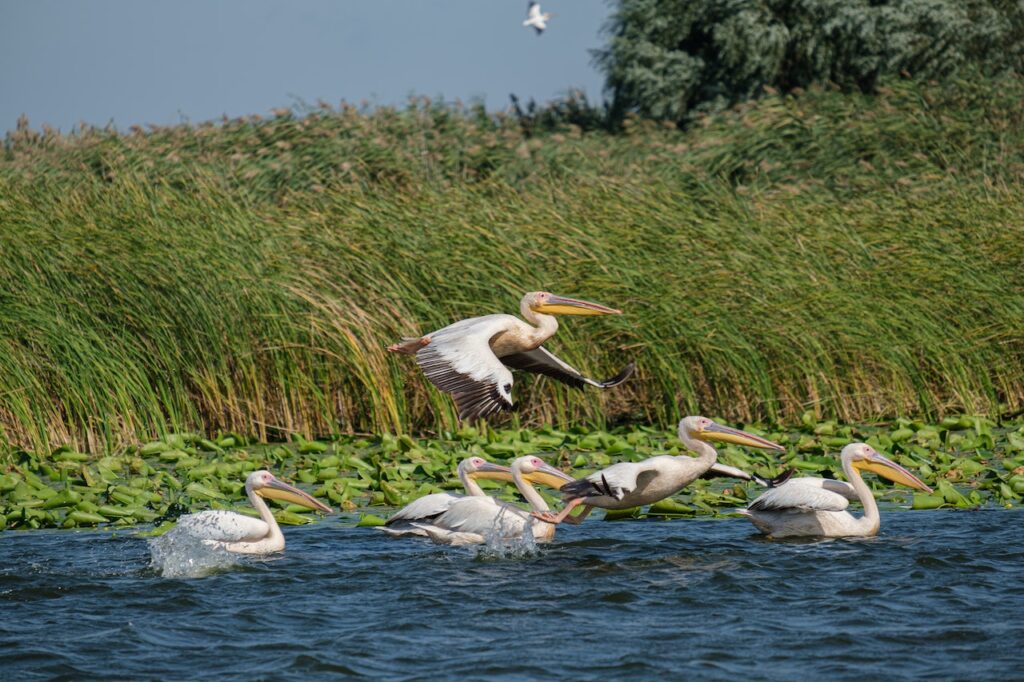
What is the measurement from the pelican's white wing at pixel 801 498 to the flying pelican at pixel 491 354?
980 millimetres

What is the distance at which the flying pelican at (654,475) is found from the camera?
6.84 m

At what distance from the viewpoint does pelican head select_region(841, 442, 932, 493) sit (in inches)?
302

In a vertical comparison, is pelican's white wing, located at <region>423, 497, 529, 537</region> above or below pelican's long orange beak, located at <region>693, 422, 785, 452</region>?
below

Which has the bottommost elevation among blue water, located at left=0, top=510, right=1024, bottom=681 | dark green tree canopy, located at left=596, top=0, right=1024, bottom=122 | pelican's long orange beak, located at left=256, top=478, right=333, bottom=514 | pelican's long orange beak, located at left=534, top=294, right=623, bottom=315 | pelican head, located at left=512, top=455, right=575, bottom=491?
blue water, located at left=0, top=510, right=1024, bottom=681

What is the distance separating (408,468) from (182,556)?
96.7 inches

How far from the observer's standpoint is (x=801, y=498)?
7.22 m

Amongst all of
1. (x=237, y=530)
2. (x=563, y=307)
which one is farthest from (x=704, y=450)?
(x=237, y=530)

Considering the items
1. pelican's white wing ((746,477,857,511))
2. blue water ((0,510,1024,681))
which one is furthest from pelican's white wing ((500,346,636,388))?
pelican's white wing ((746,477,857,511))

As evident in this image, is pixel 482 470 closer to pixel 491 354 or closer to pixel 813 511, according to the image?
pixel 491 354

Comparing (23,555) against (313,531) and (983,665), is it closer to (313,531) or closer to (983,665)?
(313,531)

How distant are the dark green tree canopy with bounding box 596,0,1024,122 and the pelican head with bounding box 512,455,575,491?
19.0 meters

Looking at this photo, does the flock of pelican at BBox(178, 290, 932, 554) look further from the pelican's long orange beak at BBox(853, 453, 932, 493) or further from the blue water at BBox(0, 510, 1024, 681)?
the blue water at BBox(0, 510, 1024, 681)

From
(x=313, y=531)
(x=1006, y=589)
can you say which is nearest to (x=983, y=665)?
(x=1006, y=589)

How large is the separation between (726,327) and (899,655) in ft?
18.0
